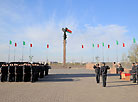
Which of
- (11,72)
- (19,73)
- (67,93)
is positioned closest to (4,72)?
(11,72)

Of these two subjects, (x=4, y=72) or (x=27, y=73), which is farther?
(x=27, y=73)

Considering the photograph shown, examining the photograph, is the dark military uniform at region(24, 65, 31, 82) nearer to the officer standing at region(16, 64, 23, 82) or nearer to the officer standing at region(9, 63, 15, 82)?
the officer standing at region(16, 64, 23, 82)

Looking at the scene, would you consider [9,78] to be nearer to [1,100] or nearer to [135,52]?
[1,100]

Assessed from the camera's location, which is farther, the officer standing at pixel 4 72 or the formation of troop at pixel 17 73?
the formation of troop at pixel 17 73

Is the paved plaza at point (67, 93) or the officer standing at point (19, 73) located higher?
the officer standing at point (19, 73)

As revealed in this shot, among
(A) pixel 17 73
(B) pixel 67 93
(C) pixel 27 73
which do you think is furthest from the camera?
(C) pixel 27 73

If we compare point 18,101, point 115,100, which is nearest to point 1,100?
point 18,101

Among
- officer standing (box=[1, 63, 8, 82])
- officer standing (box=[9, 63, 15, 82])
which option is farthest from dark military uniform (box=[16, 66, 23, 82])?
officer standing (box=[1, 63, 8, 82])

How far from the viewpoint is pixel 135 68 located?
48.5 feet

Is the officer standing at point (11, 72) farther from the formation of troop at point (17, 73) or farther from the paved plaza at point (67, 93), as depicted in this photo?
the paved plaza at point (67, 93)

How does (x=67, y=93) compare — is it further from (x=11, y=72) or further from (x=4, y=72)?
(x=4, y=72)

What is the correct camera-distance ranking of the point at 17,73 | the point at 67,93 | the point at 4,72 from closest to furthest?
the point at 67,93 → the point at 4,72 → the point at 17,73

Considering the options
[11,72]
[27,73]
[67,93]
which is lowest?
[67,93]

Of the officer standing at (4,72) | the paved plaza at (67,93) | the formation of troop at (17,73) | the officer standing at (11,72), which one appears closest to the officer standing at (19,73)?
the formation of troop at (17,73)
